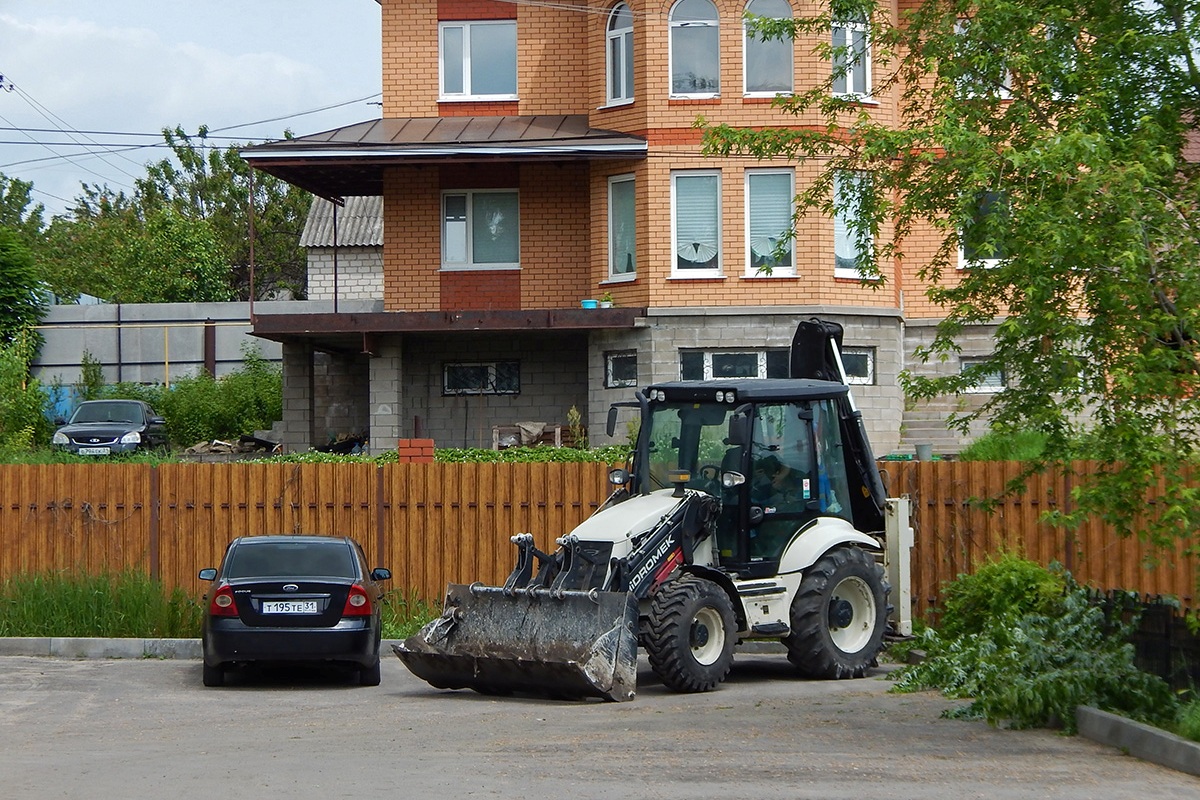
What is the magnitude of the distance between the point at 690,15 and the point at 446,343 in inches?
301

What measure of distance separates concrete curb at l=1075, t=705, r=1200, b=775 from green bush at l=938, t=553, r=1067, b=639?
3864 millimetres

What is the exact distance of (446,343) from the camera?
30203mm

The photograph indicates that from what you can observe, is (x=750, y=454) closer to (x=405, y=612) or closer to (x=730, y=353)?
(x=405, y=612)

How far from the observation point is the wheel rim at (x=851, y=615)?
49.1 feet

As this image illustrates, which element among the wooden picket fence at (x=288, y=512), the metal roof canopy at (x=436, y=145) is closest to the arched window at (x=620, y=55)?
the metal roof canopy at (x=436, y=145)

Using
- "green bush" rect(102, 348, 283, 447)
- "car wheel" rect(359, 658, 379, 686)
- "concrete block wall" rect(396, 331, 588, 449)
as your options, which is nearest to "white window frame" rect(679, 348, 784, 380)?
"concrete block wall" rect(396, 331, 588, 449)

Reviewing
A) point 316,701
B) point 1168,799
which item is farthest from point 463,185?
point 1168,799

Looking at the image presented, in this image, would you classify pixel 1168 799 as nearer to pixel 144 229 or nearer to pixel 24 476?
pixel 24 476

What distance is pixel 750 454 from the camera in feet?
48.3

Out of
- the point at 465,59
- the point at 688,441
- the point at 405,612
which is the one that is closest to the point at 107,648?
the point at 405,612

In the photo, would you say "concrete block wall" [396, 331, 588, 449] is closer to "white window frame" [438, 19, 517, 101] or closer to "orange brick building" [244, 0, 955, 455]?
"orange brick building" [244, 0, 955, 455]

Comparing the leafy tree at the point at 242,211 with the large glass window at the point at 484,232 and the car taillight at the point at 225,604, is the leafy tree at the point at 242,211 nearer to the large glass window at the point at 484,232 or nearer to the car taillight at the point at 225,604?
the large glass window at the point at 484,232

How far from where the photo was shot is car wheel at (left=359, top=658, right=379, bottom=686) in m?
15.2

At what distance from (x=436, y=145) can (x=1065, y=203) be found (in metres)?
19.5
